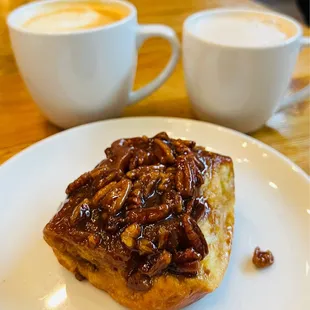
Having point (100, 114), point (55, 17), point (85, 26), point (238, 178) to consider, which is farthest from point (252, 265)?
point (55, 17)

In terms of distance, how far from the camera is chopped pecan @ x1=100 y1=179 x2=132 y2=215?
0.85 m

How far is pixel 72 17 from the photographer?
4.45 ft

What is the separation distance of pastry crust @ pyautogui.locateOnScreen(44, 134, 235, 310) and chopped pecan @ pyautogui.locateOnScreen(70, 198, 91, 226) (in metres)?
0.03

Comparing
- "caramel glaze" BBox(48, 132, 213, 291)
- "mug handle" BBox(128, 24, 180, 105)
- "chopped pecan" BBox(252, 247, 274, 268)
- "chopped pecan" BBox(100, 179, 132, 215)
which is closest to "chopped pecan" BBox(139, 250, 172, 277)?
"caramel glaze" BBox(48, 132, 213, 291)

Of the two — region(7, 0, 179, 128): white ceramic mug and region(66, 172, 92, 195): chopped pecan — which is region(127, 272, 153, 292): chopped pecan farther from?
region(7, 0, 179, 128): white ceramic mug

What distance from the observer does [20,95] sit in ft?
5.28

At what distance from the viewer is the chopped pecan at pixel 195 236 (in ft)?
2.67

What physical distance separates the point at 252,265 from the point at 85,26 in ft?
2.78

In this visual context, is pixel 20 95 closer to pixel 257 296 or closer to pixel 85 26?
pixel 85 26

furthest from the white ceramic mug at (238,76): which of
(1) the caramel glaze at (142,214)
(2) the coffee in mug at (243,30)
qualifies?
(1) the caramel glaze at (142,214)

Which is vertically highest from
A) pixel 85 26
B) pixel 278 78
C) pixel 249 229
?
pixel 85 26

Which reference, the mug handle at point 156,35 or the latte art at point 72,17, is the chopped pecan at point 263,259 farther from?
the latte art at point 72,17

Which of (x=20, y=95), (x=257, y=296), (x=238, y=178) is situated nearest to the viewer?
(x=257, y=296)

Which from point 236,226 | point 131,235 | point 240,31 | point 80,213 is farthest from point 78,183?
point 240,31
